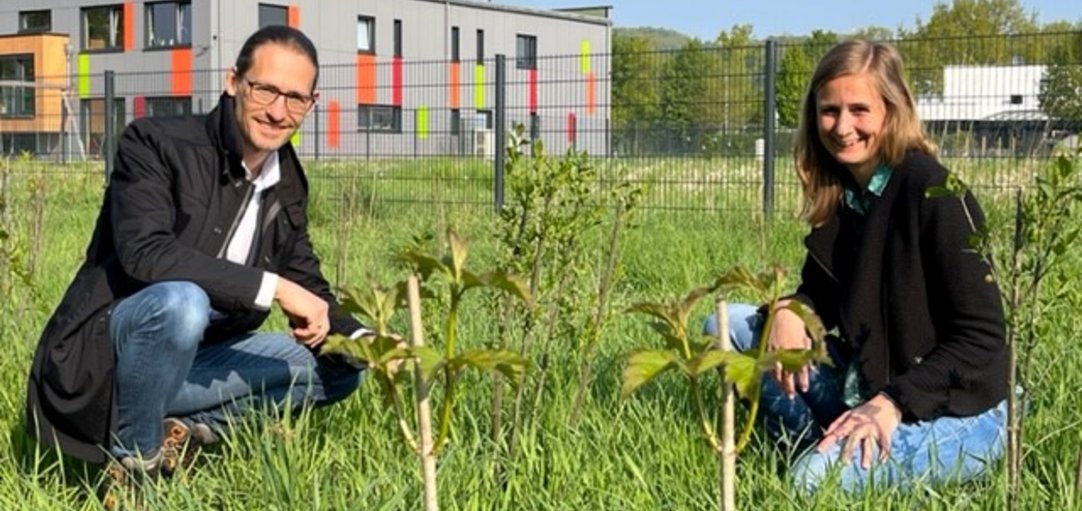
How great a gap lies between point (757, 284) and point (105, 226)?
2173 mm

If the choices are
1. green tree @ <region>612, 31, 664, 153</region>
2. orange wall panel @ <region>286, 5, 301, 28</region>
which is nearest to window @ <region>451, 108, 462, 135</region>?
green tree @ <region>612, 31, 664, 153</region>

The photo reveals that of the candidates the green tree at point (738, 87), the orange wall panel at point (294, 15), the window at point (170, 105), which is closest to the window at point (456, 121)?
the green tree at point (738, 87)

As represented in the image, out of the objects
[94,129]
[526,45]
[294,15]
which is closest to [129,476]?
[94,129]

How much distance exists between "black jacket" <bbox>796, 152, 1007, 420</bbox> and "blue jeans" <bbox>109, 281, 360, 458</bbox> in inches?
52.5

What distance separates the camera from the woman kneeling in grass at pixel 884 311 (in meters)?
3.10

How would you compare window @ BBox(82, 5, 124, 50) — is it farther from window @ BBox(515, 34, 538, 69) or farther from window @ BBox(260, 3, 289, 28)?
window @ BBox(515, 34, 538, 69)

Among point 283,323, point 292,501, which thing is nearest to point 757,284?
point 292,501

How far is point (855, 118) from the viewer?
3320 mm

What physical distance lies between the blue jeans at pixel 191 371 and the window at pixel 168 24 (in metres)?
33.8

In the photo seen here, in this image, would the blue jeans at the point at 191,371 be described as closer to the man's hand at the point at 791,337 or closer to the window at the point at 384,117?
the man's hand at the point at 791,337

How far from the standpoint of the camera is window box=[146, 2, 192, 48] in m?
35.9

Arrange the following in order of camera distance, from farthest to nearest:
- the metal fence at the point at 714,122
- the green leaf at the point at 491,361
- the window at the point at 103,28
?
the window at the point at 103,28
the metal fence at the point at 714,122
the green leaf at the point at 491,361

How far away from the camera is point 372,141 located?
766 inches

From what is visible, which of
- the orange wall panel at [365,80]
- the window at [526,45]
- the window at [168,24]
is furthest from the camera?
the window at [526,45]
